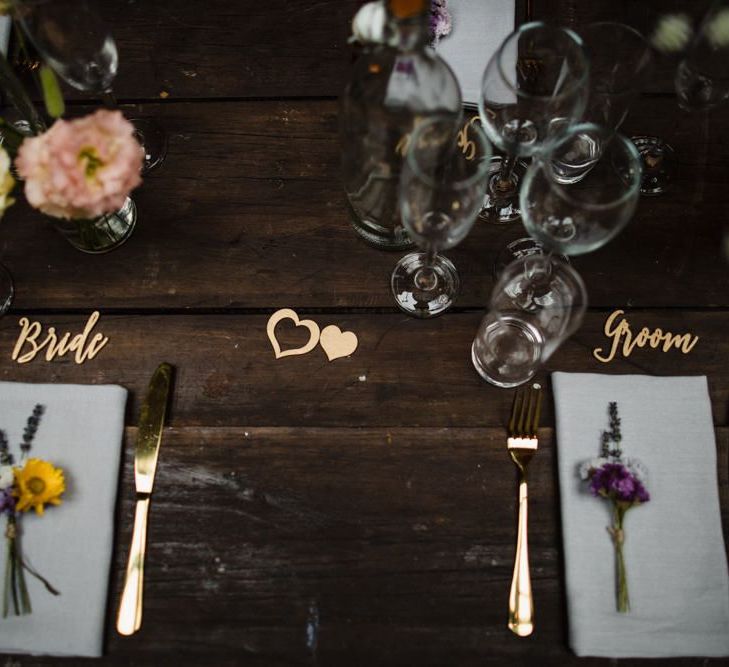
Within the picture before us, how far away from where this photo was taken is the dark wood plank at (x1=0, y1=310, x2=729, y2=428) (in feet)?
3.09

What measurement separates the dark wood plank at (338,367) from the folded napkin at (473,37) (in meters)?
0.41

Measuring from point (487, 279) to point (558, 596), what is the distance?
46 centimetres

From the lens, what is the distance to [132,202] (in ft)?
3.39

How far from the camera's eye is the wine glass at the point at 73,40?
85 cm

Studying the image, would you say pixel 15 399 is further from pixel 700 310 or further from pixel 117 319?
pixel 700 310

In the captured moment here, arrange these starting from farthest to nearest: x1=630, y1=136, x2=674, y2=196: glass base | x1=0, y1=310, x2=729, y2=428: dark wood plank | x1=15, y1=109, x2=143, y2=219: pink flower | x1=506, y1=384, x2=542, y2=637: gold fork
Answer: x1=630, y1=136, x2=674, y2=196: glass base
x1=0, y1=310, x2=729, y2=428: dark wood plank
x1=506, y1=384, x2=542, y2=637: gold fork
x1=15, y1=109, x2=143, y2=219: pink flower

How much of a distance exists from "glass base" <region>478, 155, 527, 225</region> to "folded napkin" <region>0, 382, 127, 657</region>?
2.03 ft

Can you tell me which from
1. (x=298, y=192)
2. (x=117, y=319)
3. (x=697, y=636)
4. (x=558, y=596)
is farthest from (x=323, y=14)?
(x=697, y=636)

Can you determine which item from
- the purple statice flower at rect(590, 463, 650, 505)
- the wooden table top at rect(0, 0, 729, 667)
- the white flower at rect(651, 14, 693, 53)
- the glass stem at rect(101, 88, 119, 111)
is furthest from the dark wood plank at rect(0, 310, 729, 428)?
the white flower at rect(651, 14, 693, 53)

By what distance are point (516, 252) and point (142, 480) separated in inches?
25.4

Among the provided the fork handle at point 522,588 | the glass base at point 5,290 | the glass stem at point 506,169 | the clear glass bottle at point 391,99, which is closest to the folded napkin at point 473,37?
the glass stem at point 506,169

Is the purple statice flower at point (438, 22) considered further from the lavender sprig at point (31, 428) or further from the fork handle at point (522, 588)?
the lavender sprig at point (31, 428)

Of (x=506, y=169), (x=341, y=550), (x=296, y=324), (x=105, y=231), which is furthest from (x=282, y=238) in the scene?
(x=341, y=550)

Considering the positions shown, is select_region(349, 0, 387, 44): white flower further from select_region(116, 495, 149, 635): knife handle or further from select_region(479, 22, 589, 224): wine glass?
select_region(116, 495, 149, 635): knife handle
